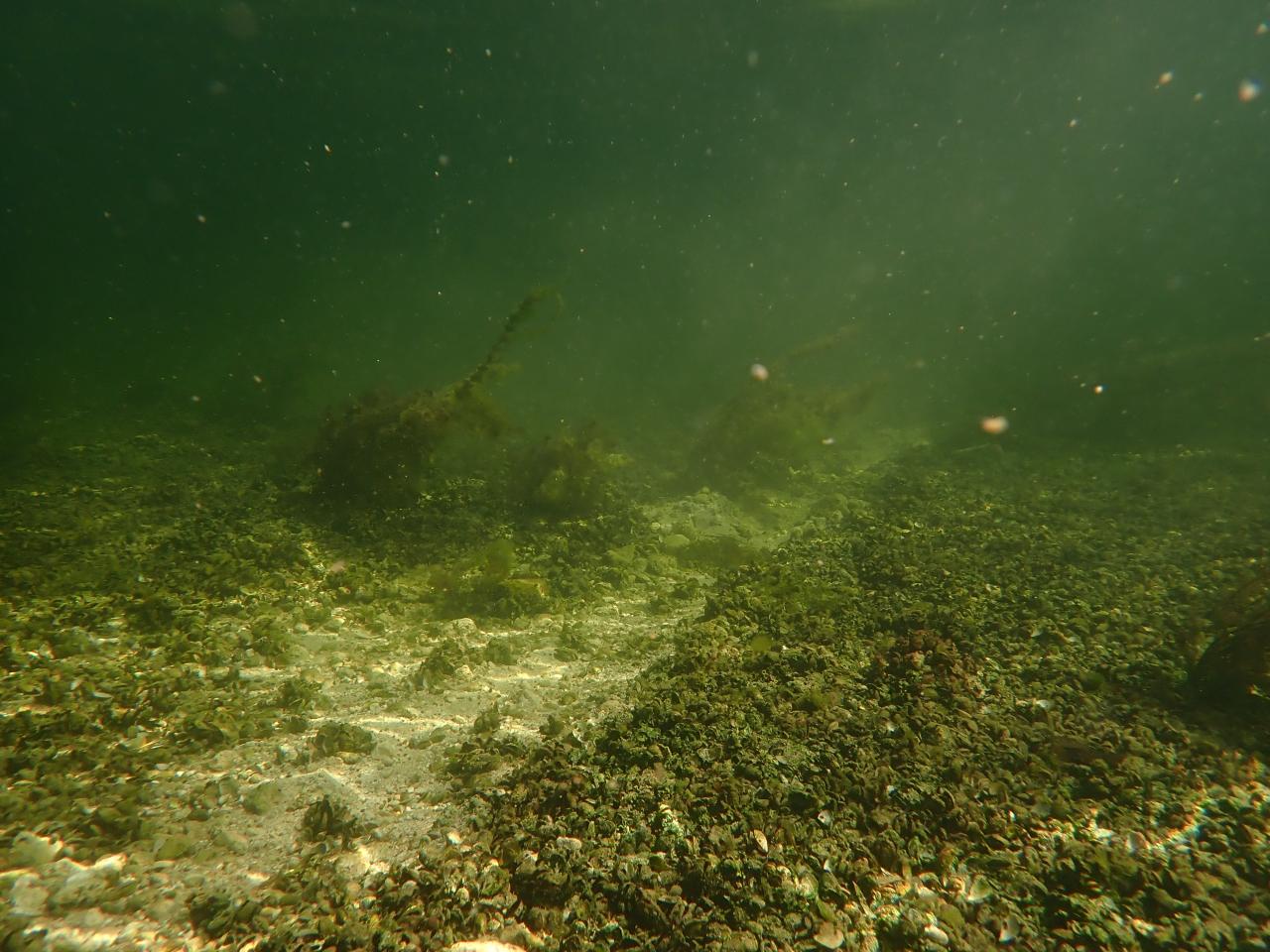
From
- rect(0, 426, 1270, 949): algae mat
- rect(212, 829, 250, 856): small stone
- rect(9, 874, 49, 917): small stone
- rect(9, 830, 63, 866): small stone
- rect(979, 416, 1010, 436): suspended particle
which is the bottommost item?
rect(212, 829, 250, 856): small stone

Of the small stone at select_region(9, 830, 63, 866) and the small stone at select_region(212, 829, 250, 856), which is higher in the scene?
the small stone at select_region(9, 830, 63, 866)

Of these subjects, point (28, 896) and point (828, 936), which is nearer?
point (828, 936)

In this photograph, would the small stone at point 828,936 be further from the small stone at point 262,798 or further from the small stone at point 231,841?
the small stone at point 262,798

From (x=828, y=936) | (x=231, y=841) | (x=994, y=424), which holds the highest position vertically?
(x=994, y=424)

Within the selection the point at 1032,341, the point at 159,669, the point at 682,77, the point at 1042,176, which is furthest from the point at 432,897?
the point at 1042,176

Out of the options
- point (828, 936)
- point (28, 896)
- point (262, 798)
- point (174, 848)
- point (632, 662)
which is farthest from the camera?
point (632, 662)

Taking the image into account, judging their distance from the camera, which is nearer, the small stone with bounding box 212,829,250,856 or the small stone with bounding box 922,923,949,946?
the small stone with bounding box 922,923,949,946

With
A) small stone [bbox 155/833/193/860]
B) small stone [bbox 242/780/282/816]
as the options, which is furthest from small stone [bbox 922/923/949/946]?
small stone [bbox 155/833/193/860]

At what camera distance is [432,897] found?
7.00 feet

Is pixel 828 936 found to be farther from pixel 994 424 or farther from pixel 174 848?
pixel 994 424

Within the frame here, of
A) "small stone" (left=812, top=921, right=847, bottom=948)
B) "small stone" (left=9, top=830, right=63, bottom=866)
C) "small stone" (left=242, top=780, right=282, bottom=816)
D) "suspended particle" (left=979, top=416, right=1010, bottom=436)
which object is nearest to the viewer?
"small stone" (left=812, top=921, right=847, bottom=948)

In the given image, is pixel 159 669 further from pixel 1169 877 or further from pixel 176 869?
pixel 1169 877

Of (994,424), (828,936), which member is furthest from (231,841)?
(994,424)

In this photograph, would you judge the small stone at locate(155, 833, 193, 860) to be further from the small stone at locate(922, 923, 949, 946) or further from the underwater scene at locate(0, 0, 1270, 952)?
the small stone at locate(922, 923, 949, 946)
